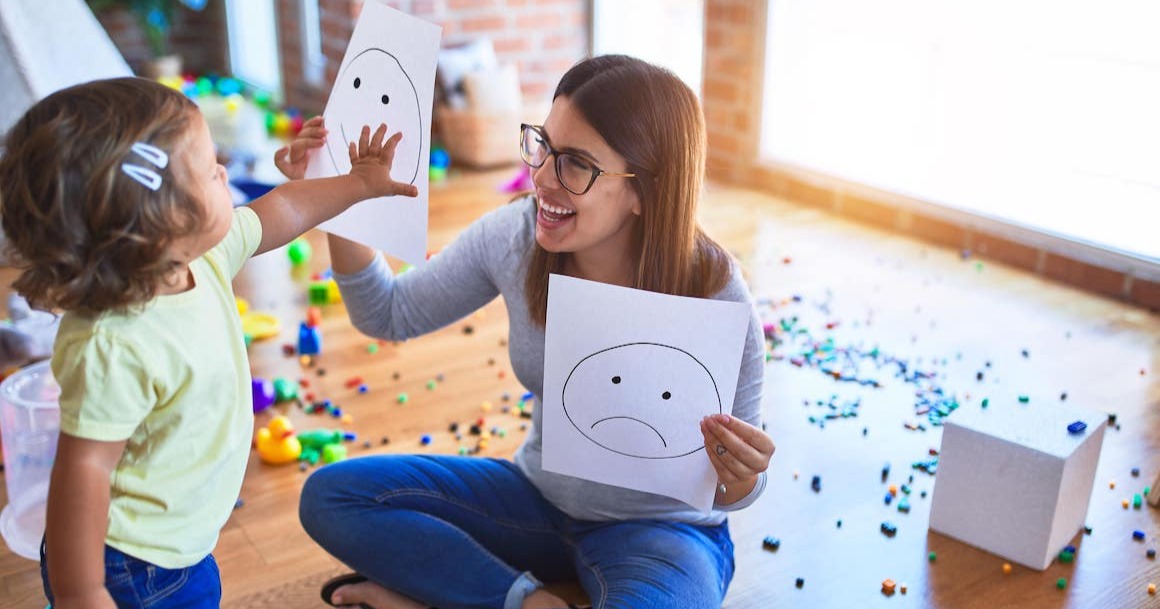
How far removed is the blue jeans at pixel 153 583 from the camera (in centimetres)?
114

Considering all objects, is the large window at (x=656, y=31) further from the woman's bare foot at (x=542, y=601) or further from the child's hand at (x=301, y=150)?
the woman's bare foot at (x=542, y=601)

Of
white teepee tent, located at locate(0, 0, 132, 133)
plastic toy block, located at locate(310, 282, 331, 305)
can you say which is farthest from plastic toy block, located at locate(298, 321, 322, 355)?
white teepee tent, located at locate(0, 0, 132, 133)

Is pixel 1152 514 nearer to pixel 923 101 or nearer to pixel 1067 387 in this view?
pixel 1067 387

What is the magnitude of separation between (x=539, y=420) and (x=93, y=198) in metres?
0.82

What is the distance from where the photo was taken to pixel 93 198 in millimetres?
1000

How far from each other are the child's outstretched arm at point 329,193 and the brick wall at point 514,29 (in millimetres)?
3065

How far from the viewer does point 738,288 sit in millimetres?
1498

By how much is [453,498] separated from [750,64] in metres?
2.81

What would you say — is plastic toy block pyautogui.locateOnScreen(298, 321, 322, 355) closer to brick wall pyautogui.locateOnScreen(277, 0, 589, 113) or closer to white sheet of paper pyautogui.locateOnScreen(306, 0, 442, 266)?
white sheet of paper pyautogui.locateOnScreen(306, 0, 442, 266)

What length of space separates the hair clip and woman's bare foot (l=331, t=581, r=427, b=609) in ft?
2.72

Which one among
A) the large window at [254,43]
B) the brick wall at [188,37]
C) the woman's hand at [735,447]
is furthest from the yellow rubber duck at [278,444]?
the brick wall at [188,37]

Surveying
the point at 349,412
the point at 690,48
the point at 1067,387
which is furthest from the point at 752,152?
the point at 349,412

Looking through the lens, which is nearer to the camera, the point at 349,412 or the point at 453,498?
the point at 453,498

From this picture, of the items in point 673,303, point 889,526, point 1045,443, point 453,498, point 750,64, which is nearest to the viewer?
point 673,303
